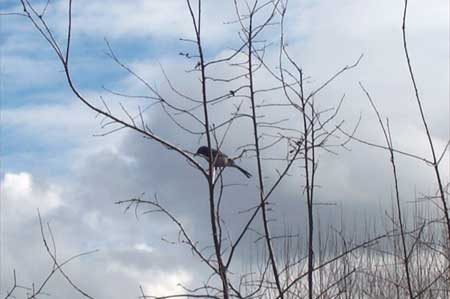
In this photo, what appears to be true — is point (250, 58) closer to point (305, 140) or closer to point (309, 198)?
point (305, 140)

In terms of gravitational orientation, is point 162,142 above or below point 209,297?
above

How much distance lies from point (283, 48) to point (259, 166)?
2.01 feet

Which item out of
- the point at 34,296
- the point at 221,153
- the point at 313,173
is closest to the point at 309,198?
the point at 313,173

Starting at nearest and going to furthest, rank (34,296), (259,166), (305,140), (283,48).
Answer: (259,166) → (305,140) → (283,48) → (34,296)

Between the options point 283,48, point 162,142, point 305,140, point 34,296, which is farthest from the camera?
point 34,296

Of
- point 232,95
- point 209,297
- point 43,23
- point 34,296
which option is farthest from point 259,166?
point 34,296

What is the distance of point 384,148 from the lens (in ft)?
9.65

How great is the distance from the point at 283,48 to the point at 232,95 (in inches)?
14.4

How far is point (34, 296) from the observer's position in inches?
145

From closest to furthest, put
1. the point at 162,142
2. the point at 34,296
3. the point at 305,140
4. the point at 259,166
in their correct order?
the point at 162,142 → the point at 259,166 → the point at 305,140 → the point at 34,296

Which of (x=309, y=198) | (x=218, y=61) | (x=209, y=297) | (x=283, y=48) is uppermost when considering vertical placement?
(x=283, y=48)


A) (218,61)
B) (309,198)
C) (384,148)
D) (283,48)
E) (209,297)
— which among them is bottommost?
(209,297)

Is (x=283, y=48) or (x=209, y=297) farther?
(x=283, y=48)

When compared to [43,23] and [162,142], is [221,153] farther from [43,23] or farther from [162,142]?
[43,23]
